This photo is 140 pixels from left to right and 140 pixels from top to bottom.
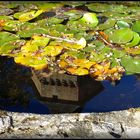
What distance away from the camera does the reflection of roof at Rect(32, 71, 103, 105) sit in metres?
2.28

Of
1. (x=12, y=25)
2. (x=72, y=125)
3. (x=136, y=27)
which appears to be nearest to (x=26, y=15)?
(x=12, y=25)

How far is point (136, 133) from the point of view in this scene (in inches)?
72.0

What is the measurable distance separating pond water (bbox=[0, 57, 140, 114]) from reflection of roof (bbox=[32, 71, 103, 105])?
13mm

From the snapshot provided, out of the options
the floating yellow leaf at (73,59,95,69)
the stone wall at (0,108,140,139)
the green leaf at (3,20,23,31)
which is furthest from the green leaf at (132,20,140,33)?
the stone wall at (0,108,140,139)

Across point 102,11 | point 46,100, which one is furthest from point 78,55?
point 102,11

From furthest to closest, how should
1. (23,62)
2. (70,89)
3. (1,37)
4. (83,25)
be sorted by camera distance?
1. (83,25)
2. (1,37)
3. (23,62)
4. (70,89)

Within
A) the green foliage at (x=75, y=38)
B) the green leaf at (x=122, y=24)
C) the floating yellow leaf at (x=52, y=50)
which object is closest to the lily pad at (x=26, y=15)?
the green foliage at (x=75, y=38)

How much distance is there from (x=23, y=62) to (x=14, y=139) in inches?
36.0

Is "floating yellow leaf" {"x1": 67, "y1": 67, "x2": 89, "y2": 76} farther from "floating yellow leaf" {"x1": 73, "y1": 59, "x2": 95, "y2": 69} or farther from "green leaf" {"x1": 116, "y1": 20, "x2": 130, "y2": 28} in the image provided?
"green leaf" {"x1": 116, "y1": 20, "x2": 130, "y2": 28}

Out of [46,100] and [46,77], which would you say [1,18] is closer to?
[46,77]

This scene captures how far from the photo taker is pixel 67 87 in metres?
2.39

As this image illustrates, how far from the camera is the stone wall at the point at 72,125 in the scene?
72.2 inches

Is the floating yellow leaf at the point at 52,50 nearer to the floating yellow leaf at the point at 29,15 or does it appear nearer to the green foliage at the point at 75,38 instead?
the green foliage at the point at 75,38

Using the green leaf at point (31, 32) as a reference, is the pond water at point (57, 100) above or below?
below
